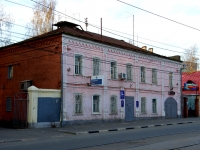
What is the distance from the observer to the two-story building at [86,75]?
24906mm

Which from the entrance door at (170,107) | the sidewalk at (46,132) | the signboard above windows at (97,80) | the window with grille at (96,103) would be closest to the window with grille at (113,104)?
the window with grille at (96,103)

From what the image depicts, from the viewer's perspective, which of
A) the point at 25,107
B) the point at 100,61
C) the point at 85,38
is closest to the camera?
the point at 25,107

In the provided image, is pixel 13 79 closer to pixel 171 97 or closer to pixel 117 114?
pixel 117 114

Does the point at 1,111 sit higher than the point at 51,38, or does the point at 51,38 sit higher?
the point at 51,38

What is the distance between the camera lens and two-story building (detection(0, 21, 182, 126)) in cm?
2491

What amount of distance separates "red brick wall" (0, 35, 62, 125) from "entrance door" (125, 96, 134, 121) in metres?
8.86

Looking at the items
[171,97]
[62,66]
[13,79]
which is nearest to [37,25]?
[13,79]

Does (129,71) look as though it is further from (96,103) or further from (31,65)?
(31,65)

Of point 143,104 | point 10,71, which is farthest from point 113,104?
point 10,71

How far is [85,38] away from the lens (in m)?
26.1

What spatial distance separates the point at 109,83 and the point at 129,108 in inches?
156

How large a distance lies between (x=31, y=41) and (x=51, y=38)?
2.94 meters

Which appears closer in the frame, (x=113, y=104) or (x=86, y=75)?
(x=86, y=75)

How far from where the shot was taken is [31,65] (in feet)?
90.1
